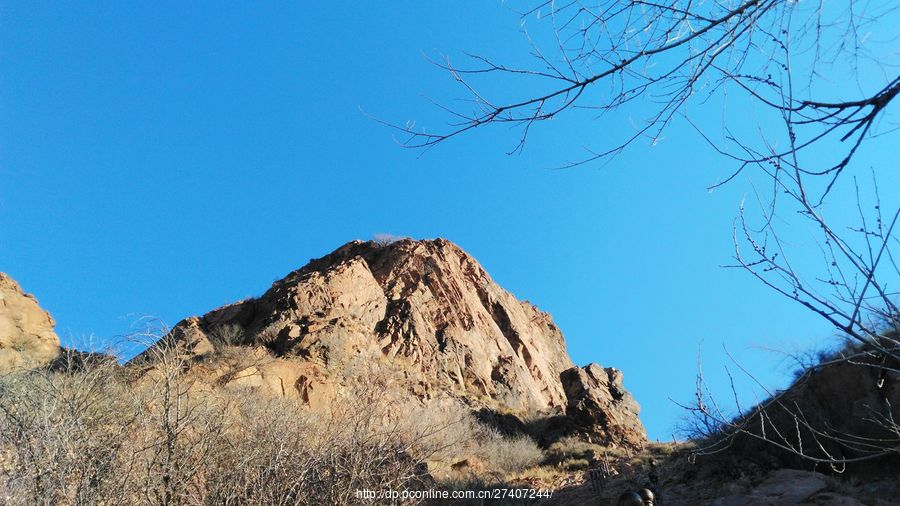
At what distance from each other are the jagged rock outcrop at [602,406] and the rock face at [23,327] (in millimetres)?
20321


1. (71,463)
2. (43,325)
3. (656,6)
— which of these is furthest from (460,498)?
(43,325)

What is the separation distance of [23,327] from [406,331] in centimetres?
1605

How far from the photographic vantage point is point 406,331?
89.6ft

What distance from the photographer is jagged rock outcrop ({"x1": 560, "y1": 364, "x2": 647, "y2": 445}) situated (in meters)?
21.7

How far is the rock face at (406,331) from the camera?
20.8 m

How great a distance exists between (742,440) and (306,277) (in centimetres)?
2027

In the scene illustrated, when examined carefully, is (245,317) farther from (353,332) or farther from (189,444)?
(189,444)

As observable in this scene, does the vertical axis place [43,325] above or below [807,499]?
above

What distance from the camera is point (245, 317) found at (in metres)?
25.2

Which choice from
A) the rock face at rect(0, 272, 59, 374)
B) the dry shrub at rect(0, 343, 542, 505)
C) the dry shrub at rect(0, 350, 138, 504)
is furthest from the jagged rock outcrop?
the rock face at rect(0, 272, 59, 374)

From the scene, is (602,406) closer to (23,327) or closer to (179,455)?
(179,455)

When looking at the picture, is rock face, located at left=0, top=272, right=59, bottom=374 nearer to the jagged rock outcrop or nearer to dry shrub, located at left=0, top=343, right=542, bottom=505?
dry shrub, located at left=0, top=343, right=542, bottom=505

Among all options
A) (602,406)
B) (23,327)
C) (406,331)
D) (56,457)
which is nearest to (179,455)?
(56,457)

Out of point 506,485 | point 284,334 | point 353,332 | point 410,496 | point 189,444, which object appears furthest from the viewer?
point 353,332
